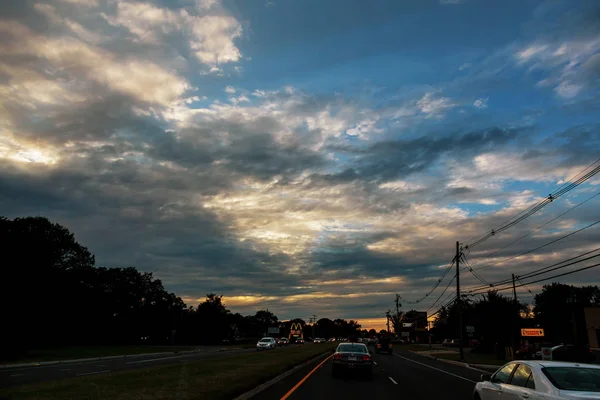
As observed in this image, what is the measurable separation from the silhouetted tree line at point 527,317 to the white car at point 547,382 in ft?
120

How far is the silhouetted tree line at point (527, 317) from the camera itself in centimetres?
6072

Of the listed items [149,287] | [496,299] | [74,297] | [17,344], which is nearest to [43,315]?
[74,297]

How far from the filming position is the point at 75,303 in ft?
263

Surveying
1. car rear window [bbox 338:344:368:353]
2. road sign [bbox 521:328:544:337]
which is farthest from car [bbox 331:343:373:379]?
road sign [bbox 521:328:544:337]

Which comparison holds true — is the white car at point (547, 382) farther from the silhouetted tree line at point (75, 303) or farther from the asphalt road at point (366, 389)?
the silhouetted tree line at point (75, 303)

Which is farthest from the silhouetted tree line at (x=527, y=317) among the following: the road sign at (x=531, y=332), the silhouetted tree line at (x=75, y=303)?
the silhouetted tree line at (x=75, y=303)

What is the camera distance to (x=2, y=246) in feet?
175

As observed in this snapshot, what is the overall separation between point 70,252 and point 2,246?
29915mm

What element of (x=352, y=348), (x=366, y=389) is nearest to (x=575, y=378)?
(x=366, y=389)

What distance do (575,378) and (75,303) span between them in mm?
84371

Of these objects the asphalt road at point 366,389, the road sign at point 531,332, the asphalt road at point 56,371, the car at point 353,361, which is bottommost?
the asphalt road at point 56,371

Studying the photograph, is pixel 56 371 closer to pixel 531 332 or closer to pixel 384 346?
pixel 384 346

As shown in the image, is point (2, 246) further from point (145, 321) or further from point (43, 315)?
point (145, 321)

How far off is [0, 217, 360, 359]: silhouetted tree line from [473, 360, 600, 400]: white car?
42830 millimetres
